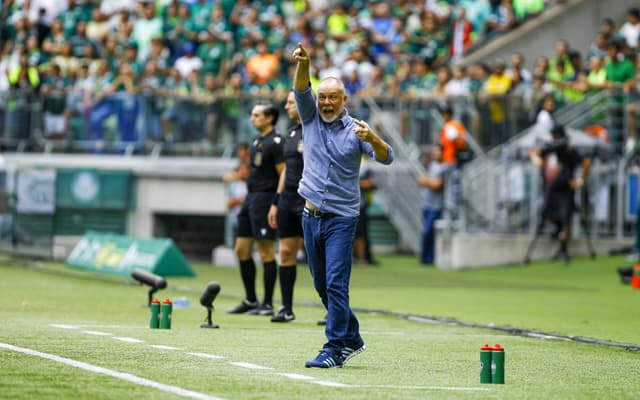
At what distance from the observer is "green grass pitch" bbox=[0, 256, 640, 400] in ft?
31.2

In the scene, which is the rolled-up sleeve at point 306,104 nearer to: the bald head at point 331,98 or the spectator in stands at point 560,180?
the bald head at point 331,98

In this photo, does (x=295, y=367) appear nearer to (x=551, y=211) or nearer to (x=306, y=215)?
(x=306, y=215)

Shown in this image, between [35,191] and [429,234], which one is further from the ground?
[35,191]

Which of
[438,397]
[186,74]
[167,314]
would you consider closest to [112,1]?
[186,74]

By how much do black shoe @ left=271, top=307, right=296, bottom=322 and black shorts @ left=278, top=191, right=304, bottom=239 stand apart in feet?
2.65

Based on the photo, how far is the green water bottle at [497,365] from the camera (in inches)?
388

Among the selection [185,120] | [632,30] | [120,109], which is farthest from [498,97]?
[120,109]

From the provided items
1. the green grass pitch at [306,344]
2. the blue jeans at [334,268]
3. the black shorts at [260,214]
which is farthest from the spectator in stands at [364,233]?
the blue jeans at [334,268]

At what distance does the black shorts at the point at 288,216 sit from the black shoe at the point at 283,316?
808mm

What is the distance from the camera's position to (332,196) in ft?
36.6

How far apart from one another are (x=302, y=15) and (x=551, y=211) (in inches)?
362

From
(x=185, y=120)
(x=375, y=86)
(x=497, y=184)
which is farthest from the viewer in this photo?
(x=375, y=86)

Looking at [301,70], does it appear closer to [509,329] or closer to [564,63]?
[509,329]

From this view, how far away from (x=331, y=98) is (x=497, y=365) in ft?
7.74
